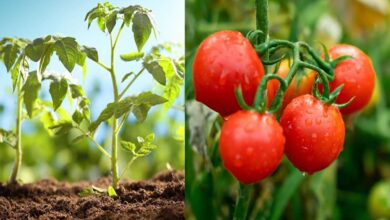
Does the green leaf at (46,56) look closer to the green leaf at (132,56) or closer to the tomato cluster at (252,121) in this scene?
the green leaf at (132,56)

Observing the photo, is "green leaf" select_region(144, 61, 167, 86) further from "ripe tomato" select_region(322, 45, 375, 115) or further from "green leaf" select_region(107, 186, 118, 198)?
"ripe tomato" select_region(322, 45, 375, 115)

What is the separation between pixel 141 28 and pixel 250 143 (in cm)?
47

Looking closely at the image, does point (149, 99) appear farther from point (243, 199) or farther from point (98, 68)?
point (243, 199)

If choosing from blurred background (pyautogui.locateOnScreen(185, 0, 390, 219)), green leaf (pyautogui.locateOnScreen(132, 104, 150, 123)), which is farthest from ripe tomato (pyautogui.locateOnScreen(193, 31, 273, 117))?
blurred background (pyautogui.locateOnScreen(185, 0, 390, 219))

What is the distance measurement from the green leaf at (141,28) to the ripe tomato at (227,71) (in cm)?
37

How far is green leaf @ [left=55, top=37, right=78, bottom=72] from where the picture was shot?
1.25 m

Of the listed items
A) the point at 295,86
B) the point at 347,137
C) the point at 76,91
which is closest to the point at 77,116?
the point at 76,91

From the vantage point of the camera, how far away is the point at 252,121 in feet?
2.84

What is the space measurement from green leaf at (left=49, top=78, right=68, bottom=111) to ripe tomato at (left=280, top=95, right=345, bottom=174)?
0.49 metres

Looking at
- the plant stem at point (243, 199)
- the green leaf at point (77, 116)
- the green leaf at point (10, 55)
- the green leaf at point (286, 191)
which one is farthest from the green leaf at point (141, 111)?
the green leaf at point (286, 191)

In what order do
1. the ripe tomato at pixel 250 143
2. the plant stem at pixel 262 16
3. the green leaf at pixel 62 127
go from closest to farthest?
the ripe tomato at pixel 250 143 < the plant stem at pixel 262 16 < the green leaf at pixel 62 127

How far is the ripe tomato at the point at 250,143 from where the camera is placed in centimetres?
86

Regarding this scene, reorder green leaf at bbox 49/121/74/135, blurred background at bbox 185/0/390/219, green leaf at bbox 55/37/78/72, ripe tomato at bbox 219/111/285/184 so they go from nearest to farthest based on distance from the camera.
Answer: ripe tomato at bbox 219/111/285/184
green leaf at bbox 55/37/78/72
green leaf at bbox 49/121/74/135
blurred background at bbox 185/0/390/219

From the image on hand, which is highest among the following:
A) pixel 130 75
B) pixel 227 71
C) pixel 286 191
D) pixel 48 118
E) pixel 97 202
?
pixel 227 71
